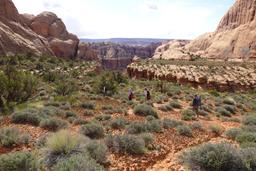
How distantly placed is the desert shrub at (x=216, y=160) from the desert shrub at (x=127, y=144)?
1.98m

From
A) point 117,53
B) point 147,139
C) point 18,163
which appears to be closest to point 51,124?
point 147,139

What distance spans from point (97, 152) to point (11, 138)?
2777mm

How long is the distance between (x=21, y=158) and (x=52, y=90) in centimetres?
1777

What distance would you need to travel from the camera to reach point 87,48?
73312 mm

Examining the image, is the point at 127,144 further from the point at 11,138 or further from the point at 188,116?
the point at 188,116

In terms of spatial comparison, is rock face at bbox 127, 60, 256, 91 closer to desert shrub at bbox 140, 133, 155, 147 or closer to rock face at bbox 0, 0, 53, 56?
rock face at bbox 0, 0, 53, 56

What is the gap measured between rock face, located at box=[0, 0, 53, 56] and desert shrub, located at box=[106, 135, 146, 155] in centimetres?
3958

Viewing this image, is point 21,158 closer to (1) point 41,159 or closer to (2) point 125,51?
(1) point 41,159

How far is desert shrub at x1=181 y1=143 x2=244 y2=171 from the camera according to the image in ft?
21.2

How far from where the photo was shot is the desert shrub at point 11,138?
8297 mm

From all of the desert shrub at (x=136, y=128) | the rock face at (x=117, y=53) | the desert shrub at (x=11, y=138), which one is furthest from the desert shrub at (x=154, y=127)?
the rock face at (x=117, y=53)

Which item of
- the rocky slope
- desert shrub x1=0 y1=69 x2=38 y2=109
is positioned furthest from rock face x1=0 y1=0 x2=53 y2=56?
the rocky slope

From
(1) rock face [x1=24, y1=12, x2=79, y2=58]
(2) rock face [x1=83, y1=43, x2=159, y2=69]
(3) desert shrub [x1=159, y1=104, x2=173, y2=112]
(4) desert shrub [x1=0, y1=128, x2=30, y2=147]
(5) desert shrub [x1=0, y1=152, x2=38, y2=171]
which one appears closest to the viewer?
(5) desert shrub [x1=0, y1=152, x2=38, y2=171]

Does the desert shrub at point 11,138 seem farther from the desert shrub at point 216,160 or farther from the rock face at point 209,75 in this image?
the rock face at point 209,75
